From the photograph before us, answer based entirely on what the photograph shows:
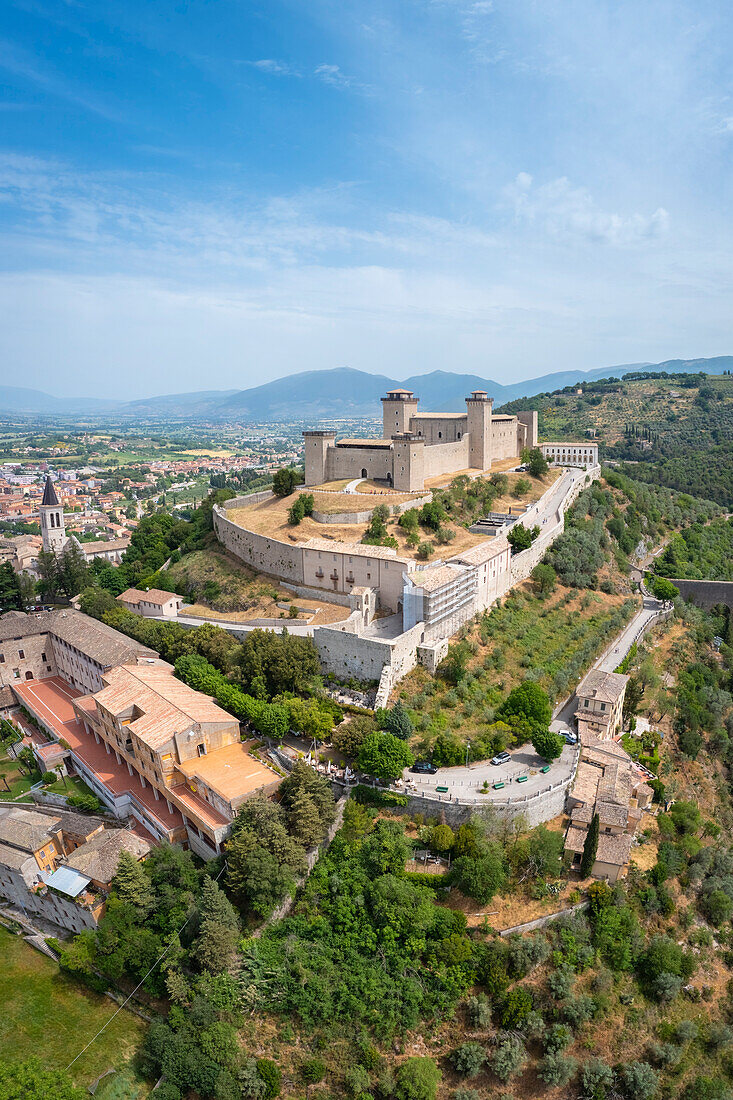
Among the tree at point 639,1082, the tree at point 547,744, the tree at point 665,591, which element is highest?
the tree at point 665,591

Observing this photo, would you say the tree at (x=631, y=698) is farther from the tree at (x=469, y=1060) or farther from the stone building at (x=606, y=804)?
the tree at (x=469, y=1060)

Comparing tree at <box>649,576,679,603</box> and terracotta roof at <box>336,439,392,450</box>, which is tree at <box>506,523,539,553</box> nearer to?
tree at <box>649,576,679,603</box>

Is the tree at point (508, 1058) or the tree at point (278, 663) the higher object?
the tree at point (278, 663)

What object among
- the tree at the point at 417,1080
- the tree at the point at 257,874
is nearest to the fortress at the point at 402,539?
the tree at the point at 257,874

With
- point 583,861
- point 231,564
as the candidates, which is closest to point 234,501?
point 231,564

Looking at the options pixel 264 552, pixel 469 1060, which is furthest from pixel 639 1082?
pixel 264 552

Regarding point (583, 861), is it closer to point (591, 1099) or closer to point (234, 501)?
point (591, 1099)

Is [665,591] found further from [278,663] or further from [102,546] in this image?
[102,546]
